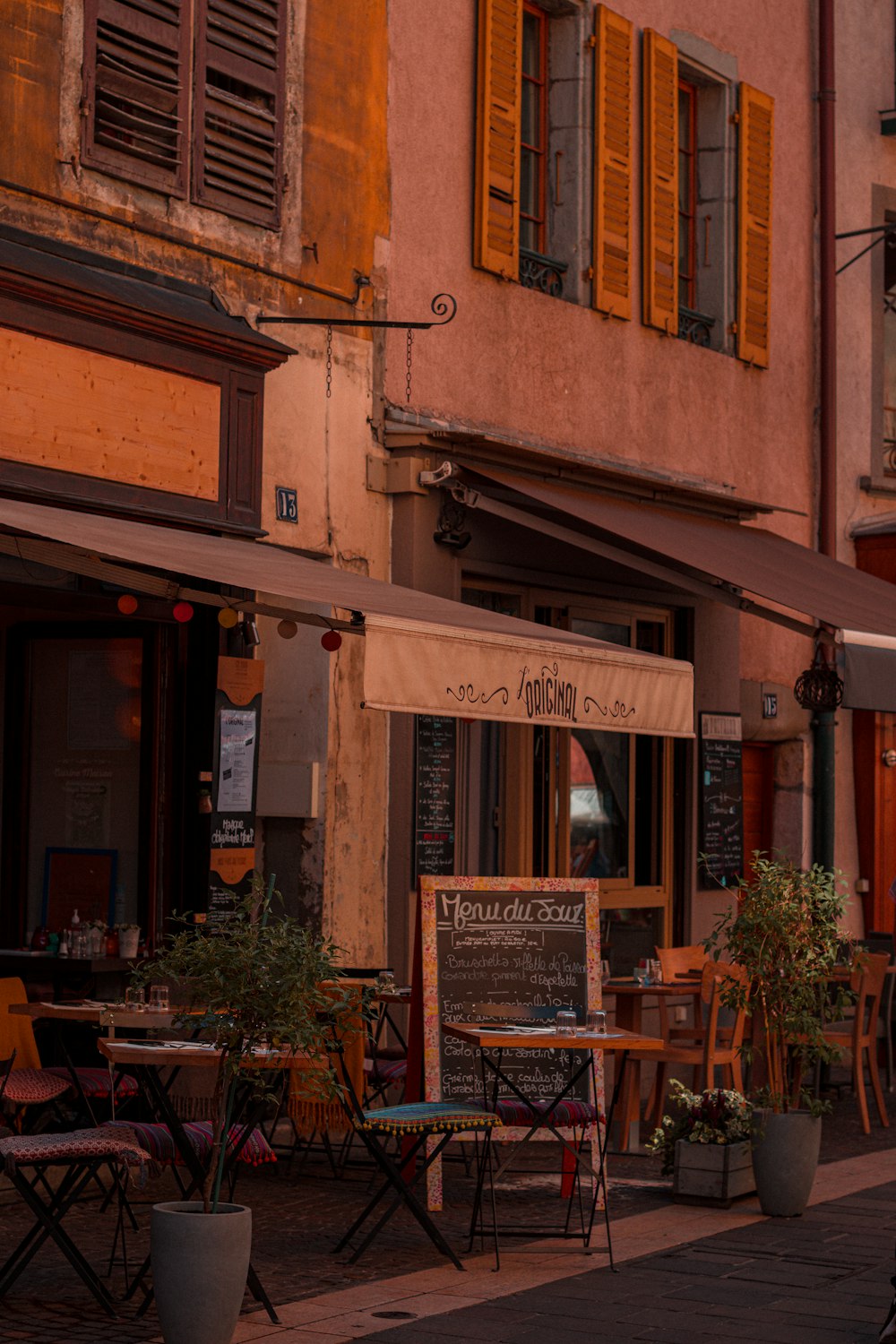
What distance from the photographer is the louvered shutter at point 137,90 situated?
30.6 feet

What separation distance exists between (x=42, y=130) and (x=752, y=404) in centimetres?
676

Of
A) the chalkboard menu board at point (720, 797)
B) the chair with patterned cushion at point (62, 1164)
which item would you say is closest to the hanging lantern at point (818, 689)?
the chalkboard menu board at point (720, 797)

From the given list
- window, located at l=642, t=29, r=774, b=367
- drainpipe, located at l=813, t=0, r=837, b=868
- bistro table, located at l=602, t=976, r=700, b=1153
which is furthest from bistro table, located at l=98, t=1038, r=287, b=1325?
drainpipe, located at l=813, t=0, r=837, b=868

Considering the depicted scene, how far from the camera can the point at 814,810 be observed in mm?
15023

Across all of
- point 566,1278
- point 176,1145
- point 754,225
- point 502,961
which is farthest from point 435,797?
point 754,225

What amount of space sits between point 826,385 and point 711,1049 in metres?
6.53

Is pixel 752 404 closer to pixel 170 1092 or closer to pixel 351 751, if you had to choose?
pixel 351 751

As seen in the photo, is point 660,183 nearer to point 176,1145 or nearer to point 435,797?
point 435,797

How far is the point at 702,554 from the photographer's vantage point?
37.7 feet

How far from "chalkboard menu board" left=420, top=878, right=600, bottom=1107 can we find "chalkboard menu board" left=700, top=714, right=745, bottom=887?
4828mm

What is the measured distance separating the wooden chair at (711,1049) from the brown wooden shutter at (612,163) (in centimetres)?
470

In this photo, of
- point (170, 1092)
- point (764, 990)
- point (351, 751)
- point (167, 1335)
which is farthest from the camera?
point (351, 751)

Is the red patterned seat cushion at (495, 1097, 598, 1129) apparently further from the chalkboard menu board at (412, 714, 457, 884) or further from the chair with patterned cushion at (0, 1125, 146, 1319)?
the chalkboard menu board at (412, 714, 457, 884)

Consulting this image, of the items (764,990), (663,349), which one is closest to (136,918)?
(764,990)
